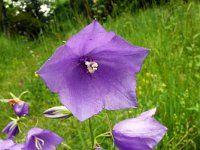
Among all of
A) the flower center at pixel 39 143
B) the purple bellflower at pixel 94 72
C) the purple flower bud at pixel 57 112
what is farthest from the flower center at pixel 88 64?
the flower center at pixel 39 143

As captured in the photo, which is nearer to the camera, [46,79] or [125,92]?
[46,79]

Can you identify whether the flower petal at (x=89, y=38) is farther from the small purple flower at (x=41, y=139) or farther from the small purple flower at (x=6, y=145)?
the small purple flower at (x=6, y=145)

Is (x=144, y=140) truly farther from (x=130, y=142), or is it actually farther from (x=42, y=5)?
(x=42, y=5)

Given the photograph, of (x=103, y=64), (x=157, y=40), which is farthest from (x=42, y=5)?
(x=103, y=64)

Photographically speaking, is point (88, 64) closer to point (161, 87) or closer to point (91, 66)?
point (91, 66)

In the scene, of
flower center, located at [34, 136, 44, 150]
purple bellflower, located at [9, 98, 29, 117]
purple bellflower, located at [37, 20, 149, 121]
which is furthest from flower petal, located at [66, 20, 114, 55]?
purple bellflower, located at [9, 98, 29, 117]

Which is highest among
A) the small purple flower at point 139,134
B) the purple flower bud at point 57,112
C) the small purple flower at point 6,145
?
the purple flower bud at point 57,112
